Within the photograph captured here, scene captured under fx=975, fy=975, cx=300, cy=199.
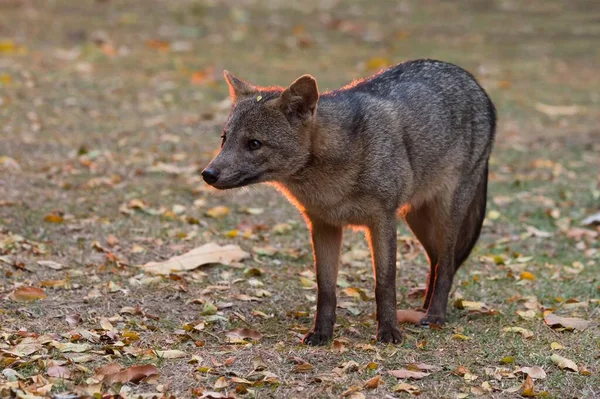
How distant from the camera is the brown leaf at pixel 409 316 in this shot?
6.69 metres

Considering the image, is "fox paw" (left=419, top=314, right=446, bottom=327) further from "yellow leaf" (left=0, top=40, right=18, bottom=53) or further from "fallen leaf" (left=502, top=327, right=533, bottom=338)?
"yellow leaf" (left=0, top=40, right=18, bottom=53)

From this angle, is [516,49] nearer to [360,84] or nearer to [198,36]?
[198,36]

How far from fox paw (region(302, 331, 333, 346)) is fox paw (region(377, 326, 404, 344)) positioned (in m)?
0.32

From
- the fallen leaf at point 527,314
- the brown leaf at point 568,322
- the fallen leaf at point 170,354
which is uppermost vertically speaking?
the fallen leaf at point 170,354

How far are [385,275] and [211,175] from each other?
1311mm

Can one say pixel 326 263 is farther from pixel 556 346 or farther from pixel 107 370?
pixel 107 370

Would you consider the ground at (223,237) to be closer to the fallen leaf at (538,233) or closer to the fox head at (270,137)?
the fallen leaf at (538,233)

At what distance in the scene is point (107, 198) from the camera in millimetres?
9047

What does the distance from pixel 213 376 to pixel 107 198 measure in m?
4.12

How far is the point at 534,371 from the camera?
550 centimetres

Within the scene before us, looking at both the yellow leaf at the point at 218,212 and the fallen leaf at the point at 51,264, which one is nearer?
the fallen leaf at the point at 51,264

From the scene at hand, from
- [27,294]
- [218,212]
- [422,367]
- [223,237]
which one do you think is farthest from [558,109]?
[27,294]

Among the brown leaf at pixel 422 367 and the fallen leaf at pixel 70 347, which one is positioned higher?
the fallen leaf at pixel 70 347

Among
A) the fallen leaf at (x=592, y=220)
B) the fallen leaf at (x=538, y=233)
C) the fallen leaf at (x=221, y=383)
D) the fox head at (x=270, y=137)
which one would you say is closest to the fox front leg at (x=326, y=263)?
the fox head at (x=270, y=137)
